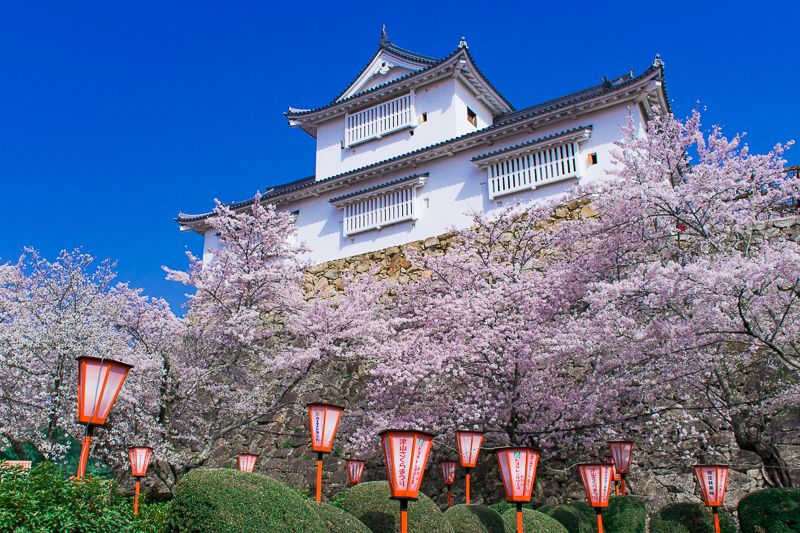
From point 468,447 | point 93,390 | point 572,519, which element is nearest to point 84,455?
point 93,390

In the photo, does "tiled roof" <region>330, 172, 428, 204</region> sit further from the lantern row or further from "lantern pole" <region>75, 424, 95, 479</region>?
"lantern pole" <region>75, 424, 95, 479</region>

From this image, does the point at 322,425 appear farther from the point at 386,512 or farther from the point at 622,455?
the point at 622,455

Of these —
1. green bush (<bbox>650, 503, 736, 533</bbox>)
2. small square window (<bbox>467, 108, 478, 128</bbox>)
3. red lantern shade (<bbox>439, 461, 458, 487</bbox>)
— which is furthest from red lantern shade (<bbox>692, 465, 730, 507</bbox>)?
small square window (<bbox>467, 108, 478, 128</bbox>)

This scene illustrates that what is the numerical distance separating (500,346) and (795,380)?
4484 mm

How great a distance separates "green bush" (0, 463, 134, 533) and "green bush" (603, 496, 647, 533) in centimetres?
600

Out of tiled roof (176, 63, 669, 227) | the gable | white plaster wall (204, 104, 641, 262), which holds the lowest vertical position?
white plaster wall (204, 104, 641, 262)

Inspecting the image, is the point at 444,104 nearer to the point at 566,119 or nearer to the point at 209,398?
the point at 566,119

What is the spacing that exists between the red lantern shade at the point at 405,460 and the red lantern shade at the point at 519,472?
2.96 ft

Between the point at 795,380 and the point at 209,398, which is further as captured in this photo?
the point at 209,398

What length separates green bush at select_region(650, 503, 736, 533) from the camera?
330 inches

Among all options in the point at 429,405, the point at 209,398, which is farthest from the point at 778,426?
the point at 209,398

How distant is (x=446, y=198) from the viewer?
1686 cm

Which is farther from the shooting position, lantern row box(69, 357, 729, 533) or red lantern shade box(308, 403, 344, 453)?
red lantern shade box(308, 403, 344, 453)

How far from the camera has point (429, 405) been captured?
473 inches
